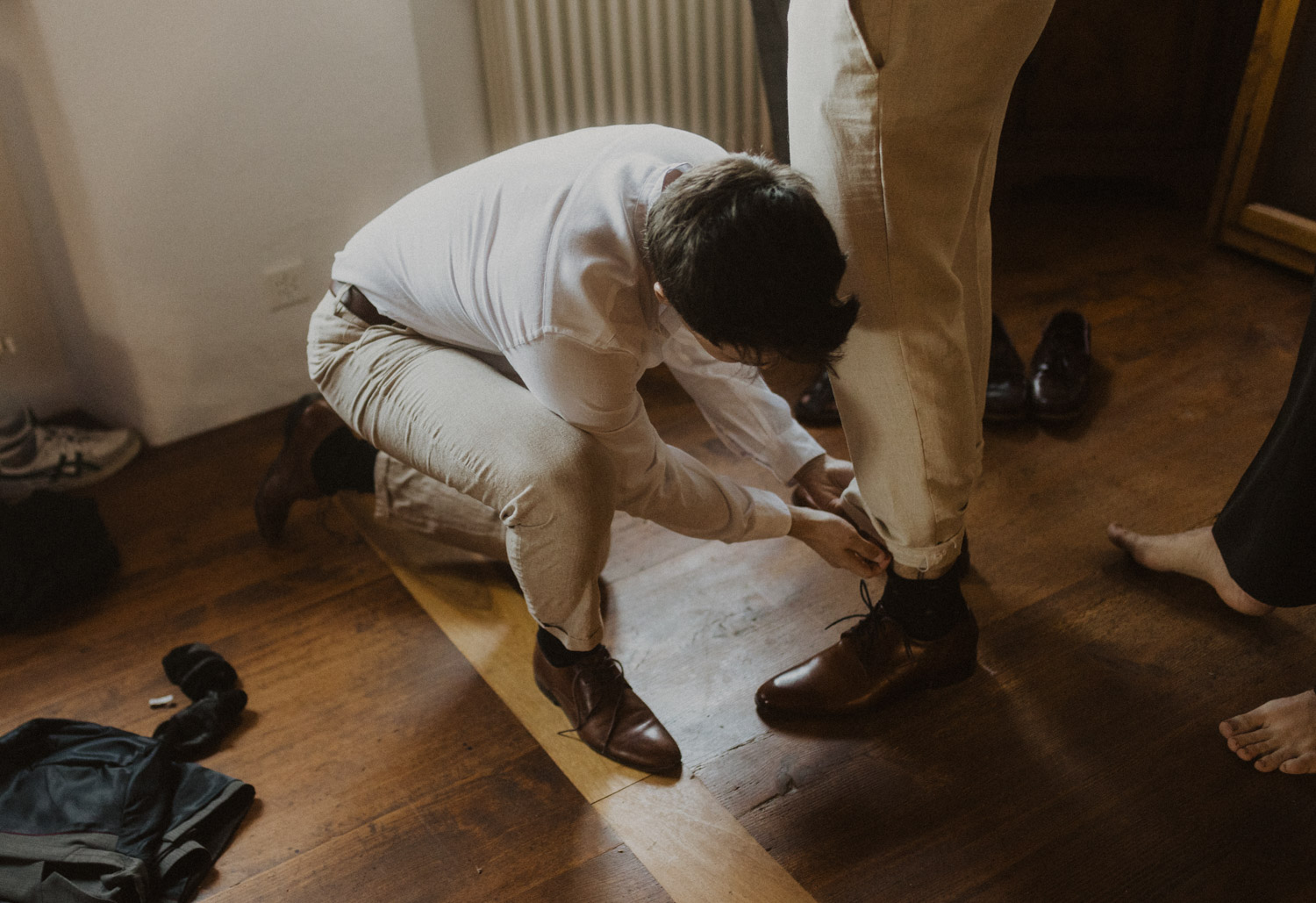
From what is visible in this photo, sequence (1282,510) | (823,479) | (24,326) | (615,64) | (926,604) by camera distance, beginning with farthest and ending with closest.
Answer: (615,64) < (24,326) < (823,479) < (926,604) < (1282,510)

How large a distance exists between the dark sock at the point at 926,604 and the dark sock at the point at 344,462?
830 mm

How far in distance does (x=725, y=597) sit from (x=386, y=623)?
502mm

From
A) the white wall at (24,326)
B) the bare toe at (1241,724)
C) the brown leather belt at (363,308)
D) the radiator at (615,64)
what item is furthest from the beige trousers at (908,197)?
the white wall at (24,326)

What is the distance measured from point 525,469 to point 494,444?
0.06 meters

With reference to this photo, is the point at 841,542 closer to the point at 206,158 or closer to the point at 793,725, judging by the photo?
the point at 793,725

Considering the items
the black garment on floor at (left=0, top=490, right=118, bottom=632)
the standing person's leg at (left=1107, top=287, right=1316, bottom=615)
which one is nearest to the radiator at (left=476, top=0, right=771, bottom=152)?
the black garment on floor at (left=0, top=490, right=118, bottom=632)

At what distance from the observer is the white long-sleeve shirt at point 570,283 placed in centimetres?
109

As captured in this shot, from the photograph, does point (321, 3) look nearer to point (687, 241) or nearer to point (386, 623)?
point (386, 623)

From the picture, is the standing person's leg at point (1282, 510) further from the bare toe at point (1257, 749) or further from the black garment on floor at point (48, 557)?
the black garment on floor at point (48, 557)

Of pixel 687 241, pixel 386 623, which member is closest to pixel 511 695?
pixel 386 623

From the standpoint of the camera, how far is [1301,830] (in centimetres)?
115

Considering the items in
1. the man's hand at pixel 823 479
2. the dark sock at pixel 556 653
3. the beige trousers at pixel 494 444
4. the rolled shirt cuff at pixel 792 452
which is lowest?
the dark sock at pixel 556 653

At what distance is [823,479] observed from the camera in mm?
1565

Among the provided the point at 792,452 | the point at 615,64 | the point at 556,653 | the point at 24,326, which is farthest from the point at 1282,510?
the point at 24,326
